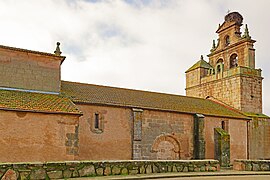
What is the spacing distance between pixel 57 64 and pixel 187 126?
994 cm

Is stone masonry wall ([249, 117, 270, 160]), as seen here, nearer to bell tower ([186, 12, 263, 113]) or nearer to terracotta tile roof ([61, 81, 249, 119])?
bell tower ([186, 12, 263, 113])

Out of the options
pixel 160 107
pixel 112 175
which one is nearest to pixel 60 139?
pixel 112 175

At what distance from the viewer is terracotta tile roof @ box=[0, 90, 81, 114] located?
13.7 m

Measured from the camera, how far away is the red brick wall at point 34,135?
13.1m

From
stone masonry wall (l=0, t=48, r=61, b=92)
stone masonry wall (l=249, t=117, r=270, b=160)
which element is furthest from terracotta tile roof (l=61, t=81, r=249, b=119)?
stone masonry wall (l=249, t=117, r=270, b=160)

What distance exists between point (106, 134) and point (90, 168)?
8.33 meters

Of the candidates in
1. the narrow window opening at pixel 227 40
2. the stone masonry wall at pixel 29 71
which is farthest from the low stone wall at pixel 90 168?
the narrow window opening at pixel 227 40

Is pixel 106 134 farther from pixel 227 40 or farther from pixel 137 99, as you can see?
pixel 227 40

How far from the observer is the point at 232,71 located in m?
28.2

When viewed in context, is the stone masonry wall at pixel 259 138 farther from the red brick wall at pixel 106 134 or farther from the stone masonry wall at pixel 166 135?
the red brick wall at pixel 106 134

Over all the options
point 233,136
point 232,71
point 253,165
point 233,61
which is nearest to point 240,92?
point 232,71

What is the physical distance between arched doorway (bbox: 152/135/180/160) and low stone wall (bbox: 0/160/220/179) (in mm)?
7501

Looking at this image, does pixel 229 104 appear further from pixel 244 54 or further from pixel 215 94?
pixel 244 54

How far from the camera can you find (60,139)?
46.4ft
